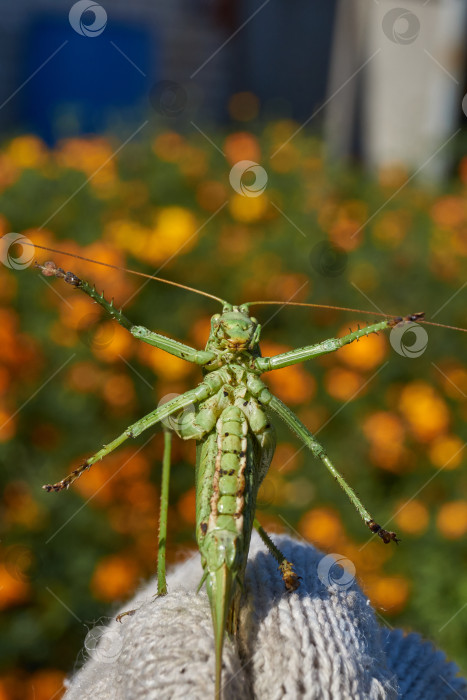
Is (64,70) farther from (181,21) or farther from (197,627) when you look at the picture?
(197,627)

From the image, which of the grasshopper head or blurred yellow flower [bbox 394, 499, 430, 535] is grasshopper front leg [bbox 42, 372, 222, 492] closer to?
the grasshopper head

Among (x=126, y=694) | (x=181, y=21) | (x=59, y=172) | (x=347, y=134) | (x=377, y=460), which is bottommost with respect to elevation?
(x=126, y=694)

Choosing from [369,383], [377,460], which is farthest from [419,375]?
[377,460]

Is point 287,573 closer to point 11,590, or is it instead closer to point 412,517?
point 11,590

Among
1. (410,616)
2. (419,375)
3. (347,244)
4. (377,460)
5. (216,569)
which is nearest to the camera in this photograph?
(216,569)

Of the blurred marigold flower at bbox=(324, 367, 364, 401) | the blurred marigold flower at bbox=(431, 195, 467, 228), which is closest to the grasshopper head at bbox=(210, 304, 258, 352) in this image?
the blurred marigold flower at bbox=(324, 367, 364, 401)

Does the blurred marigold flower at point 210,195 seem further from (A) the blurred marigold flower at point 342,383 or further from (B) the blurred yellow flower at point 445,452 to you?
(B) the blurred yellow flower at point 445,452

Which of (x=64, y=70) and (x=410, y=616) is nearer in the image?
(x=410, y=616)
